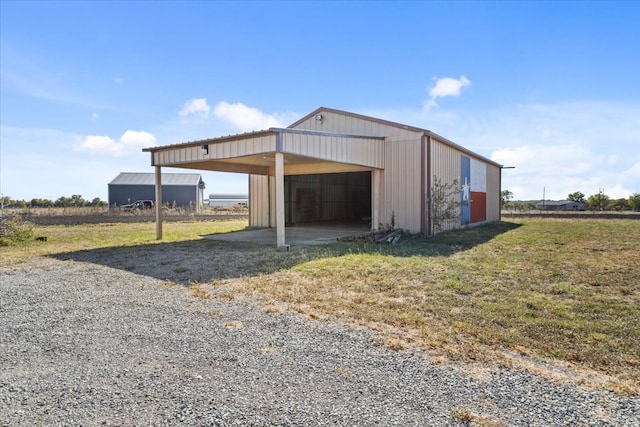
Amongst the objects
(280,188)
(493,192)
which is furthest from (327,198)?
(280,188)

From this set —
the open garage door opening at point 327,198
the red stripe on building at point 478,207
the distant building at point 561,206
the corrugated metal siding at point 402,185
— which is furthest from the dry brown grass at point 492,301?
the distant building at point 561,206

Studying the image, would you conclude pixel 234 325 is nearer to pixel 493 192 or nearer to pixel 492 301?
pixel 492 301

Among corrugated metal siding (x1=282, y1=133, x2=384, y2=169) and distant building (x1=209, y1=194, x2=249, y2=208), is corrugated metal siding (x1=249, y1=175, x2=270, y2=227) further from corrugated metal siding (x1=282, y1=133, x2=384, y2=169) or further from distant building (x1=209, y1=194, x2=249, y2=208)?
distant building (x1=209, y1=194, x2=249, y2=208)

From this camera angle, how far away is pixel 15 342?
11.5ft

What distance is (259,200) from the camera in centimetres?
1605

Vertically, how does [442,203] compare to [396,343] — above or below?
above

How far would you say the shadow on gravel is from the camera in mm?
6719

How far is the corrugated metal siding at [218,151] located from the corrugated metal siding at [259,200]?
4807 millimetres

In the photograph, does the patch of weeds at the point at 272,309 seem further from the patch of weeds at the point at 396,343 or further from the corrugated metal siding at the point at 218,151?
the corrugated metal siding at the point at 218,151

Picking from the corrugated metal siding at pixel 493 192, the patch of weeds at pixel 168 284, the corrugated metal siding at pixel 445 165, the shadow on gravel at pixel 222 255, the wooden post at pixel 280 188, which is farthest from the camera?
the corrugated metal siding at pixel 493 192

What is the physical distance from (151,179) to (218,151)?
2861 centimetres

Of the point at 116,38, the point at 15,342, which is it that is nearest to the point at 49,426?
the point at 15,342

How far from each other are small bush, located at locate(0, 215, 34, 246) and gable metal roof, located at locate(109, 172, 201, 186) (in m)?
24.3

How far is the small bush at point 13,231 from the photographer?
10625 millimetres
